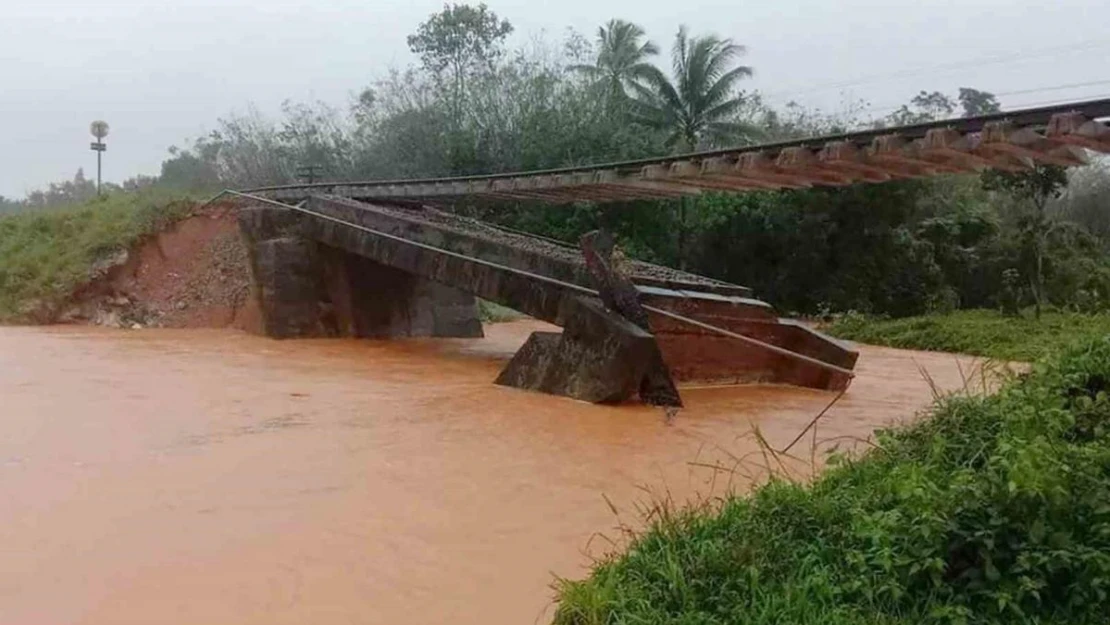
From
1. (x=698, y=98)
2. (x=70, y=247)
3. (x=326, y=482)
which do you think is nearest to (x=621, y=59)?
(x=698, y=98)

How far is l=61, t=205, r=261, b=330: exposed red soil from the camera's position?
15797 mm

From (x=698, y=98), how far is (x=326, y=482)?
2529 centimetres

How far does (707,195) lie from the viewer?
20.4 m

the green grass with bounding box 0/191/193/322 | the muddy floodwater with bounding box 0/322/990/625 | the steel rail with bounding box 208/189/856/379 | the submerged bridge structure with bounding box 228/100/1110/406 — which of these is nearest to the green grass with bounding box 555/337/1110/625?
the muddy floodwater with bounding box 0/322/990/625

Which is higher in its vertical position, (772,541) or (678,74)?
(678,74)

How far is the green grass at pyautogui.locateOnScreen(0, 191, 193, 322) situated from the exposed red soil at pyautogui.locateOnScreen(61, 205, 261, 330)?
260 mm

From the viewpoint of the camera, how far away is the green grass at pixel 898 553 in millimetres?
3328

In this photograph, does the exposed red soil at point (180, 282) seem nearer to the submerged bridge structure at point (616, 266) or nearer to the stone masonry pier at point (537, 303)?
the stone masonry pier at point (537, 303)

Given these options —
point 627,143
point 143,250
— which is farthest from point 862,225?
point 143,250

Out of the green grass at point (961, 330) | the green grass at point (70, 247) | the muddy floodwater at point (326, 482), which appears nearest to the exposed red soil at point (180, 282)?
the green grass at point (70, 247)

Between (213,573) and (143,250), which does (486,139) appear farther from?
(213,573)

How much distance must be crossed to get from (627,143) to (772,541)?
891 inches

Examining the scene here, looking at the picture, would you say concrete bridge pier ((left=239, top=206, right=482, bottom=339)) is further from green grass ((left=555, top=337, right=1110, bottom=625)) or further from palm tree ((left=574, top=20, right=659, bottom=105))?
palm tree ((left=574, top=20, right=659, bottom=105))

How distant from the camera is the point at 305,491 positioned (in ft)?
17.6
